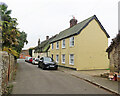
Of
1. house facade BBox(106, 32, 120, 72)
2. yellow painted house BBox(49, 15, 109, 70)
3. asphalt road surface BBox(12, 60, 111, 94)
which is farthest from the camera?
yellow painted house BBox(49, 15, 109, 70)

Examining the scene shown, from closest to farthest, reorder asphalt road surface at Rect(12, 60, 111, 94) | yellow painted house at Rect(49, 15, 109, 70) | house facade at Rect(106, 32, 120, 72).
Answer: asphalt road surface at Rect(12, 60, 111, 94), house facade at Rect(106, 32, 120, 72), yellow painted house at Rect(49, 15, 109, 70)

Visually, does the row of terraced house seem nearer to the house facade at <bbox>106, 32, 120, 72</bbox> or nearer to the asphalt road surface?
the house facade at <bbox>106, 32, 120, 72</bbox>

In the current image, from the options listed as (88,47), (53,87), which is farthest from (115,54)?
(88,47)

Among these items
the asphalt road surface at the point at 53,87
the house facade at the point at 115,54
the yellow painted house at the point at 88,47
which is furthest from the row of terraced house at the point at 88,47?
the asphalt road surface at the point at 53,87

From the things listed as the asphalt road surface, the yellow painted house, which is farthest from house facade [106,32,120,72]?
the yellow painted house

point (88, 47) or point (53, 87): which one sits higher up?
point (88, 47)

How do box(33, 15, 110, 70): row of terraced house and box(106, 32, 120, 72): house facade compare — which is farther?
box(33, 15, 110, 70): row of terraced house

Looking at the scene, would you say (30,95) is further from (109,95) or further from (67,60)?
(67,60)

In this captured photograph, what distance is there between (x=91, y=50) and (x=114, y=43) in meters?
7.00

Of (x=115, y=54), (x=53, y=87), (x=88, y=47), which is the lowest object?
(x=53, y=87)

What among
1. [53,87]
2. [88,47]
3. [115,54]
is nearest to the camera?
[53,87]

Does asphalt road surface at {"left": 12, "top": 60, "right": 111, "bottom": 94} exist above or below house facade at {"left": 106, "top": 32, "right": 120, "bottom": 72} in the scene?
below

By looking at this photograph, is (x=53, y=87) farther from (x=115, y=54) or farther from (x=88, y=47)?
(x=88, y=47)

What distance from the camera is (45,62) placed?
52.1ft
